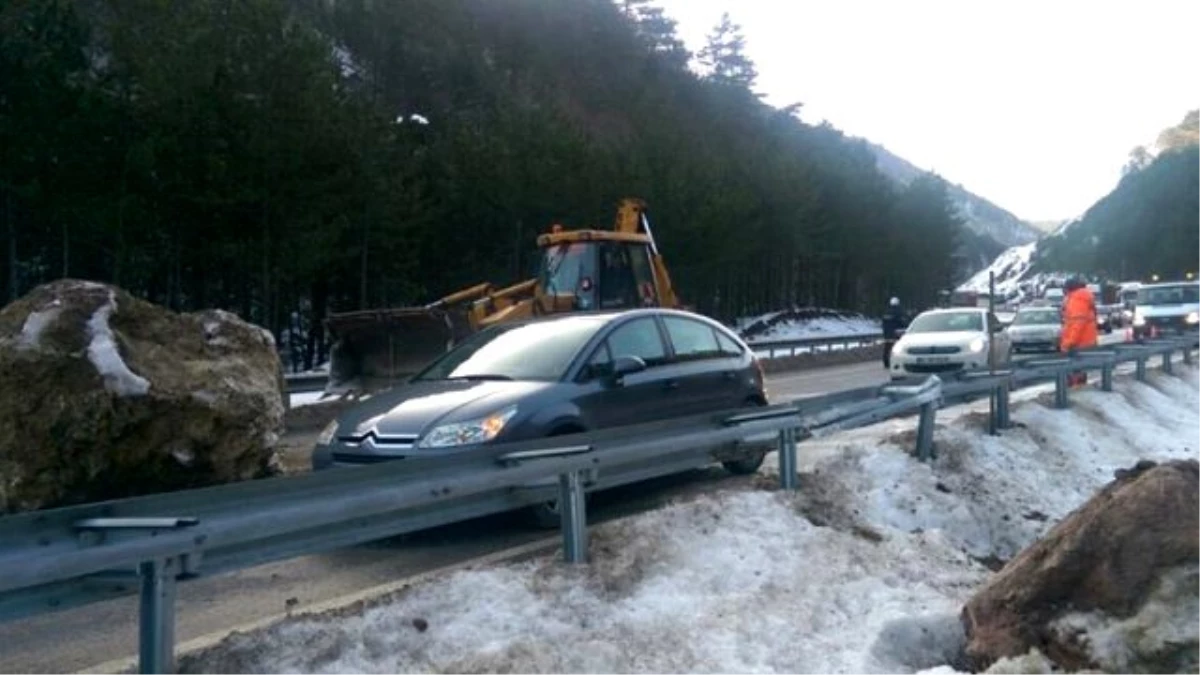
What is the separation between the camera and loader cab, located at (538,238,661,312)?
21.1 meters

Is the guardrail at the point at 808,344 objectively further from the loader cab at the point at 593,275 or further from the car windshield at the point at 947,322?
the loader cab at the point at 593,275

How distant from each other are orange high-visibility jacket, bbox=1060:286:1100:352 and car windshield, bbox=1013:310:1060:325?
17.4m

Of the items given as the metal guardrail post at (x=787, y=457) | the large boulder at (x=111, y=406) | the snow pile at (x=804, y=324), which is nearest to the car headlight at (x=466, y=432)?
the metal guardrail post at (x=787, y=457)

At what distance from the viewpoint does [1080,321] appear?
790 inches

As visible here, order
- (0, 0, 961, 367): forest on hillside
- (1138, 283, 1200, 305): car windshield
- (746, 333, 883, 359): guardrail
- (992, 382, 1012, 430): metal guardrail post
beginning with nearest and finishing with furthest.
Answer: (992, 382, 1012, 430): metal guardrail post, (0, 0, 961, 367): forest on hillside, (746, 333, 883, 359): guardrail, (1138, 283, 1200, 305): car windshield

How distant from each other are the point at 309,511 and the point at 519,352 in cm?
445

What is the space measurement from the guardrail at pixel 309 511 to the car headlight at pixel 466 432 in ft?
3.17

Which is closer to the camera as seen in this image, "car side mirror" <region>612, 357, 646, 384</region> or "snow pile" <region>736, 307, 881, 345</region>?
"car side mirror" <region>612, 357, 646, 384</region>

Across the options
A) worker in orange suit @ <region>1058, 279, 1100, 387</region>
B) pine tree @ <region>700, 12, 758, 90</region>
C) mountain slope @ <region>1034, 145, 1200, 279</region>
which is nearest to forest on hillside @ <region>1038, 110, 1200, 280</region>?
mountain slope @ <region>1034, 145, 1200, 279</region>

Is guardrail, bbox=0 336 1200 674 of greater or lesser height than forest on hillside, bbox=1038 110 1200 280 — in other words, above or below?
below

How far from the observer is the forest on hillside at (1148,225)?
11106 centimetres

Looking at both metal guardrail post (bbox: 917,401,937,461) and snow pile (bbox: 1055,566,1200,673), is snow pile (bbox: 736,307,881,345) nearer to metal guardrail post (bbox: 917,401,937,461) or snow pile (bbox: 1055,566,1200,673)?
metal guardrail post (bbox: 917,401,937,461)

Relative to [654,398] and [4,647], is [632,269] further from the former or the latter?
[4,647]

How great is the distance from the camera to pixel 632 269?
21.8 m
